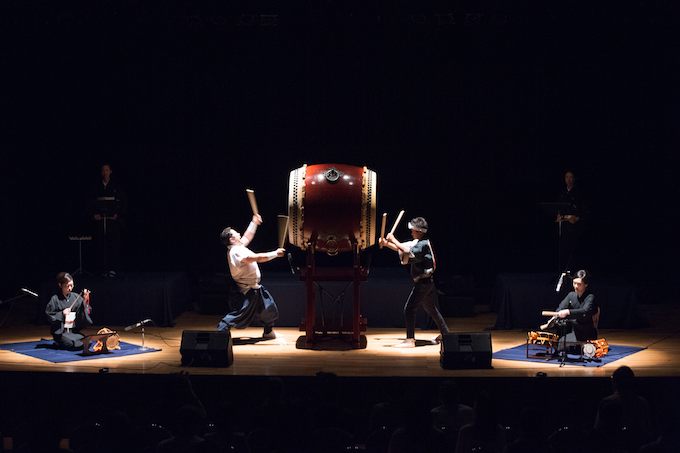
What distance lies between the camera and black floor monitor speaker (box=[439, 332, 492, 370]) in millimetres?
7711

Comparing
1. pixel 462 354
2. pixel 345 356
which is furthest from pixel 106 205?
pixel 462 354

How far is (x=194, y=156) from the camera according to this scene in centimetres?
1141

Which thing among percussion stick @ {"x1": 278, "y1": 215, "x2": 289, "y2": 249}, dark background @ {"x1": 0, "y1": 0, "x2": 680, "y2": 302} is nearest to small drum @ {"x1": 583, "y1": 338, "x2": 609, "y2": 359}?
dark background @ {"x1": 0, "y1": 0, "x2": 680, "y2": 302}

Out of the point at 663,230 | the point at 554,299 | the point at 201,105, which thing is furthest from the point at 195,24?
the point at 663,230

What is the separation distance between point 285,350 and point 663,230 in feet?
19.7

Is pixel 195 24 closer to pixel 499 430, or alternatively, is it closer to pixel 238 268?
pixel 238 268

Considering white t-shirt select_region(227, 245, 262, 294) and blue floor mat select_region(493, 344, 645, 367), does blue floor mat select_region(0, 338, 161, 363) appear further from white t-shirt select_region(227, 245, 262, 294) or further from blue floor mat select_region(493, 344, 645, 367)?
blue floor mat select_region(493, 344, 645, 367)

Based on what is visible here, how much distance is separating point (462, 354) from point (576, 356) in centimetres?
145

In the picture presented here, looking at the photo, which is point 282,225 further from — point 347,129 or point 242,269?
point 347,129

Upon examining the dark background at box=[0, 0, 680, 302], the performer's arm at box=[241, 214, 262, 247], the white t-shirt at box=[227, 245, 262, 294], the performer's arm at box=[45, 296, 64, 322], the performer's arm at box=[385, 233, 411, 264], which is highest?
the dark background at box=[0, 0, 680, 302]

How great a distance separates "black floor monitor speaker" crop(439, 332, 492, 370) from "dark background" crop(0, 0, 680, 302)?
376cm

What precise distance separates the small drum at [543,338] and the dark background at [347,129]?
309 cm

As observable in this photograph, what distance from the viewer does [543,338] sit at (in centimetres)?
837

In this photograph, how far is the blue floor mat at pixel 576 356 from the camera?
315 inches
